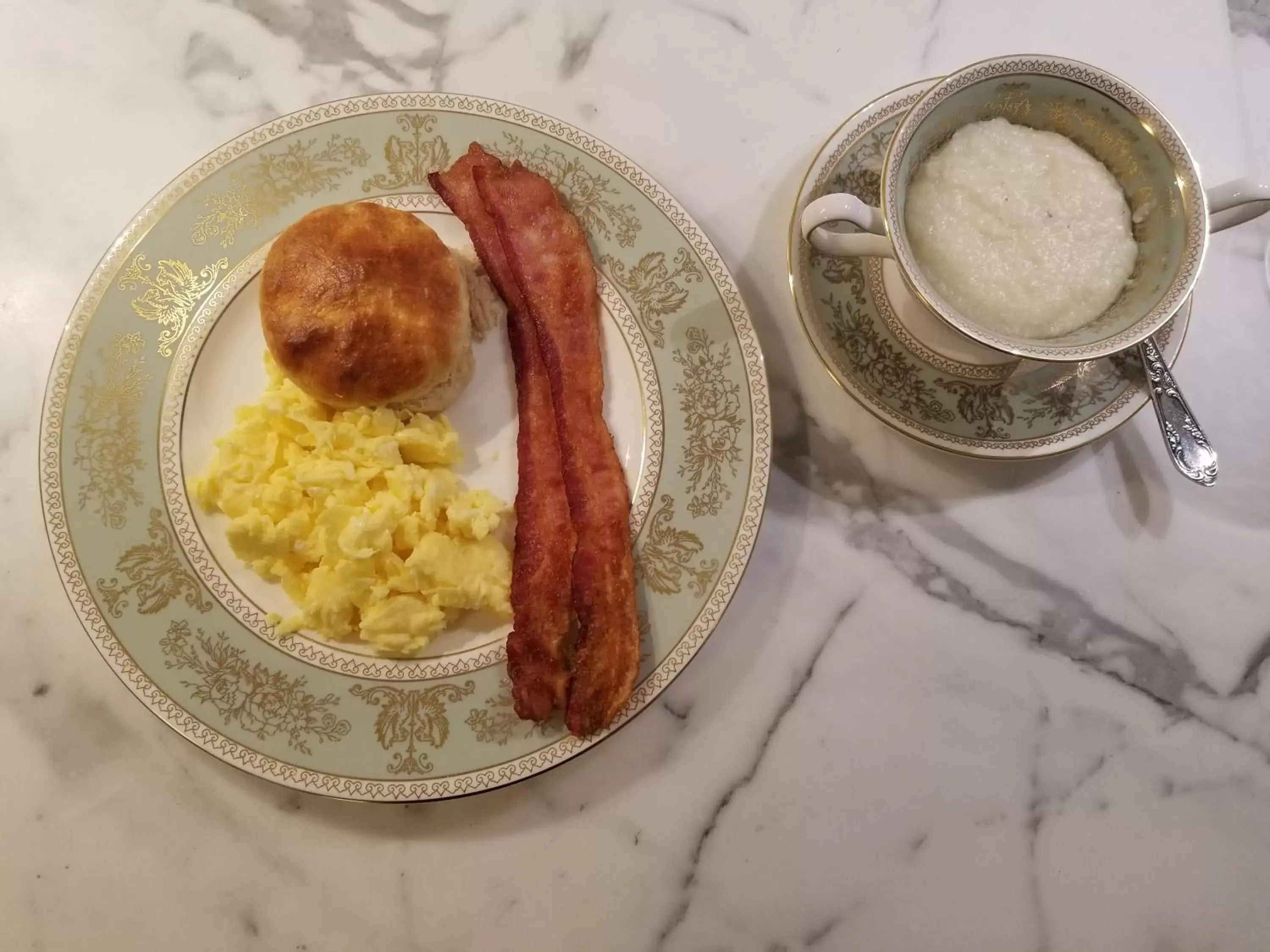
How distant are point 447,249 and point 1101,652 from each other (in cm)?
157

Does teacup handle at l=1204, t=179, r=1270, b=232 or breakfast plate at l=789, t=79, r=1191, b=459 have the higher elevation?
teacup handle at l=1204, t=179, r=1270, b=232

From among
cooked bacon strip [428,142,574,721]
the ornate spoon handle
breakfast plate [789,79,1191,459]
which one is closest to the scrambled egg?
cooked bacon strip [428,142,574,721]

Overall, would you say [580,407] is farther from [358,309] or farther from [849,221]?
[849,221]

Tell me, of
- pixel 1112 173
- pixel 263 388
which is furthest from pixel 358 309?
pixel 1112 173

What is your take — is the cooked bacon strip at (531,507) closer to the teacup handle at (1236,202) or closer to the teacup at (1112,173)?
the teacup at (1112,173)

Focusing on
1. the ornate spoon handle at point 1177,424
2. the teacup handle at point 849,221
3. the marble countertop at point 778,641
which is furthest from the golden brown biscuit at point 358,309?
the ornate spoon handle at point 1177,424

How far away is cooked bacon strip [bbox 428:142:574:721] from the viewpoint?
1547mm

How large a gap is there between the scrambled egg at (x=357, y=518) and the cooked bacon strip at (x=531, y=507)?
0.05 m

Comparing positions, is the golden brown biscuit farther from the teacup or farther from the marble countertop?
the teacup

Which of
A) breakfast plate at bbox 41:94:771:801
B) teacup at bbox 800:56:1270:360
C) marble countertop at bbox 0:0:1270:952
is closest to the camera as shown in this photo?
teacup at bbox 800:56:1270:360

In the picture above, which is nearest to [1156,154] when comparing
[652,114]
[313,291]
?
[652,114]

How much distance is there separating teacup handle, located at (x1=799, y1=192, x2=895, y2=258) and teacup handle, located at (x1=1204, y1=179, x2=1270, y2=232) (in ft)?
1.70

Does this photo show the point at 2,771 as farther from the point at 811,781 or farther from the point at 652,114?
the point at 652,114

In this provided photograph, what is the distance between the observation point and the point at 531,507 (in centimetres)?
166
